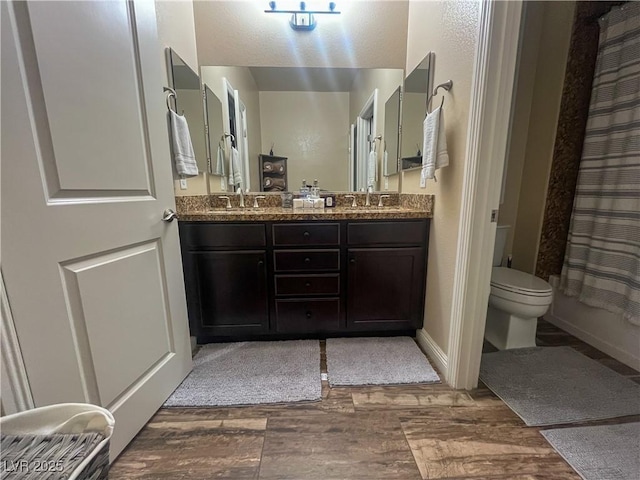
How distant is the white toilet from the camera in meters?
1.57

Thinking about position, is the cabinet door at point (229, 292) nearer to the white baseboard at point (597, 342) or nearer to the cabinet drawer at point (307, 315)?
the cabinet drawer at point (307, 315)

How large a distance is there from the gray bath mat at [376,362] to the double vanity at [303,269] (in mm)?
104

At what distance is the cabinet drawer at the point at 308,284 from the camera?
5.51 feet

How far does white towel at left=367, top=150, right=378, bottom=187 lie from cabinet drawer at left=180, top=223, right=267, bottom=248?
A: 0.97m

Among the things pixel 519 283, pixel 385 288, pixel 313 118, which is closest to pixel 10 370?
pixel 385 288

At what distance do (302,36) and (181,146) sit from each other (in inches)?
→ 47.5

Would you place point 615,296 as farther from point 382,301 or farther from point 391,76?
point 391,76

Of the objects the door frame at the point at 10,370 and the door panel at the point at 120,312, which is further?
the door panel at the point at 120,312

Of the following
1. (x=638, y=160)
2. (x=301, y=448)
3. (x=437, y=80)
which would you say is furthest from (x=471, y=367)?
(x=437, y=80)

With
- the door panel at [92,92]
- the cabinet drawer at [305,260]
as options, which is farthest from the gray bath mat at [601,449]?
the door panel at [92,92]

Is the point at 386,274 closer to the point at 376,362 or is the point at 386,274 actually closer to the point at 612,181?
the point at 376,362

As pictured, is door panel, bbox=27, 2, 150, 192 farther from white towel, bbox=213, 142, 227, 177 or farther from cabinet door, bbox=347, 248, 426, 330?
cabinet door, bbox=347, 248, 426, 330

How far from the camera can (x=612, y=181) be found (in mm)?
1587

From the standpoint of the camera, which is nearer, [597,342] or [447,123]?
[447,123]
